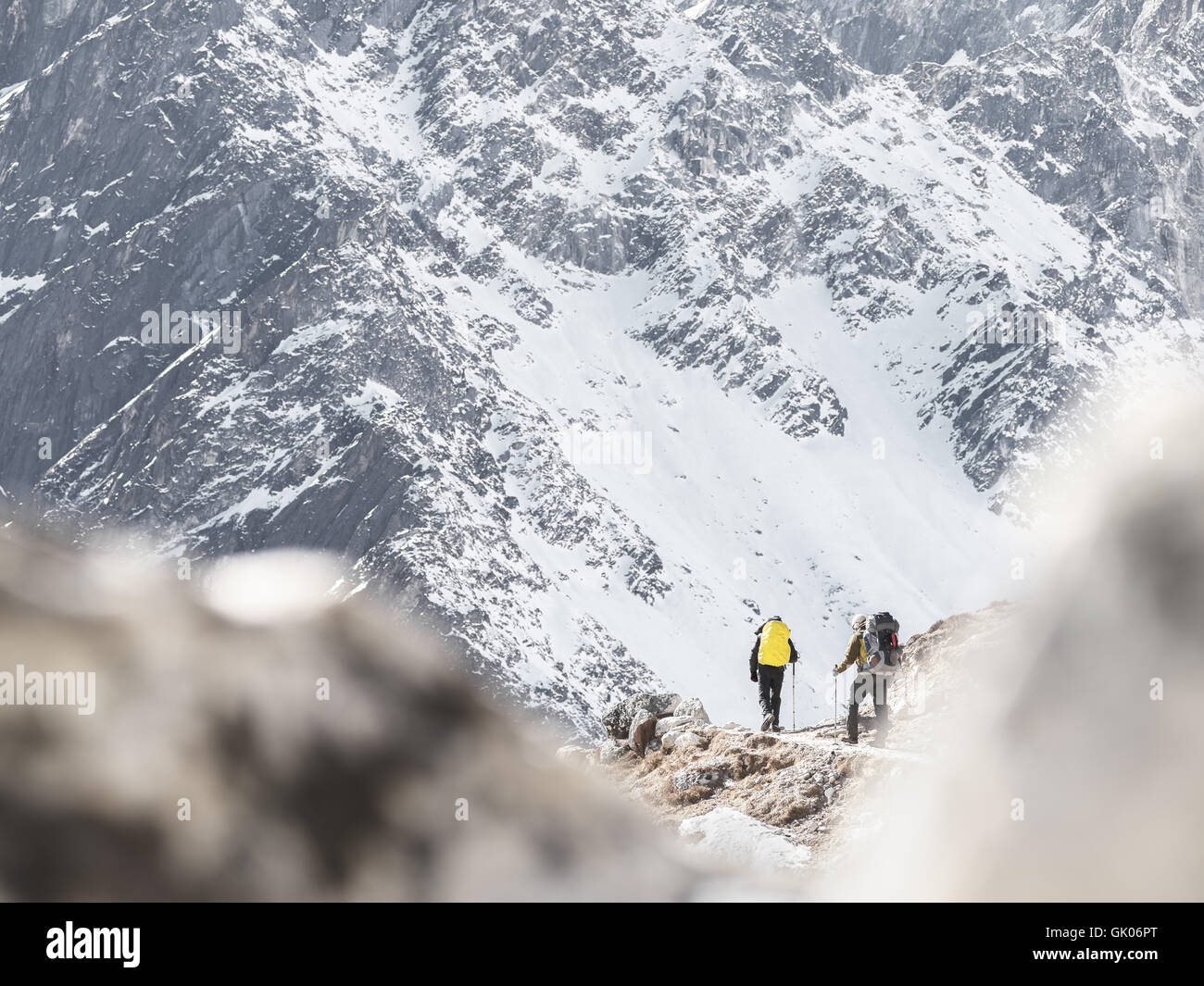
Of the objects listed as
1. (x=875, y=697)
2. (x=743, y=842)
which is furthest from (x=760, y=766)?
(x=743, y=842)

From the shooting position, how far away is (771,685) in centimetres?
1784

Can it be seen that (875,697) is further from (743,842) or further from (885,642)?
(743,842)

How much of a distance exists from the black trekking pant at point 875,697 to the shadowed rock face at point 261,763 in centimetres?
1319

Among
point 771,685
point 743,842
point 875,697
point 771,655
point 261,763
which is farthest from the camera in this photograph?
point 771,685

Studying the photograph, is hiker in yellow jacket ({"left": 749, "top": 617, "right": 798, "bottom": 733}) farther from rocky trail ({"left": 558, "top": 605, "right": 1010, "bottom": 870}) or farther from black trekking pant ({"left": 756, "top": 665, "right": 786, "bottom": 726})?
rocky trail ({"left": 558, "top": 605, "right": 1010, "bottom": 870})

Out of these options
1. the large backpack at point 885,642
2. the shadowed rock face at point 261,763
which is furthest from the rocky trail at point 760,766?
the shadowed rock face at point 261,763

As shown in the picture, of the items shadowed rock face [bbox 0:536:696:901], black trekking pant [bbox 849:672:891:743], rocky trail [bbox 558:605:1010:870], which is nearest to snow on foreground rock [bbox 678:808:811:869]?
rocky trail [bbox 558:605:1010:870]

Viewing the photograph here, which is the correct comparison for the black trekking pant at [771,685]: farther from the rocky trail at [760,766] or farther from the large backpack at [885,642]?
the large backpack at [885,642]

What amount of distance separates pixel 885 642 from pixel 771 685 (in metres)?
2.59

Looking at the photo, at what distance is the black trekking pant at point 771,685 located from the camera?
17688 millimetres

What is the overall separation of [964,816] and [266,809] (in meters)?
0.70

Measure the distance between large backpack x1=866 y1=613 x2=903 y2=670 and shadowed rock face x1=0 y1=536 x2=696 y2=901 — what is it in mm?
14055

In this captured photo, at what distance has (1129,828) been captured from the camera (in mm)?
1447
